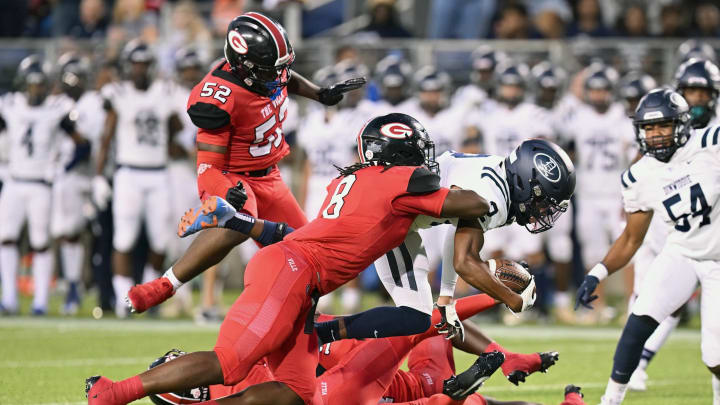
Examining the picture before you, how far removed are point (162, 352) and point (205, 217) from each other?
10.1ft

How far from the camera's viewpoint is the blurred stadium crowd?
1062cm

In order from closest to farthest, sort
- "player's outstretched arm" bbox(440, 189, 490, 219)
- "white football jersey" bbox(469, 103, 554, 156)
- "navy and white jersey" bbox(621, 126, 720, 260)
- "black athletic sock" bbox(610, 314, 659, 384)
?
"player's outstretched arm" bbox(440, 189, 490, 219) < "black athletic sock" bbox(610, 314, 659, 384) < "navy and white jersey" bbox(621, 126, 720, 260) < "white football jersey" bbox(469, 103, 554, 156)

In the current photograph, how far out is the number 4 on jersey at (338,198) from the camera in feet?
17.0

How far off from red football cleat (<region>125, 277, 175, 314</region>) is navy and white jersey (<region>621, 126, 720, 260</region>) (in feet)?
7.79

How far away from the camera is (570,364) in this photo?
308 inches

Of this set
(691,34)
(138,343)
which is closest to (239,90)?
(138,343)

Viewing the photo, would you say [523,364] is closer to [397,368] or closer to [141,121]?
[397,368]

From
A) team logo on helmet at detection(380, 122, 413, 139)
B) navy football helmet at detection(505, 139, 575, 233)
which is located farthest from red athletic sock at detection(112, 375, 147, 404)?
navy football helmet at detection(505, 139, 575, 233)

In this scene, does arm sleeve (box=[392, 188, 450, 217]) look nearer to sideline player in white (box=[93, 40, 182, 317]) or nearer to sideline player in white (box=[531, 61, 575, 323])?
sideline player in white (box=[531, 61, 575, 323])

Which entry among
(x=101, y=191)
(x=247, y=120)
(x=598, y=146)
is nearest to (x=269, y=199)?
(x=247, y=120)

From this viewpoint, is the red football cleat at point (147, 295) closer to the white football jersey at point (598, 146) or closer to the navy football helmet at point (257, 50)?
the navy football helmet at point (257, 50)

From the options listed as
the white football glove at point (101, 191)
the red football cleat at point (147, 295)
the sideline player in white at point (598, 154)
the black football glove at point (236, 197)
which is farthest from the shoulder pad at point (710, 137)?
the white football glove at point (101, 191)

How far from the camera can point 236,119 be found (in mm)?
6523

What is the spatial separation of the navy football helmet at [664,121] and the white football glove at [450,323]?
1457 millimetres
